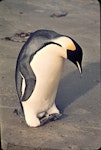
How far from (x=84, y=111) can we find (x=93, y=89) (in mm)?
304

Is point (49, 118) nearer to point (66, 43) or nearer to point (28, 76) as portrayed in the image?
point (28, 76)

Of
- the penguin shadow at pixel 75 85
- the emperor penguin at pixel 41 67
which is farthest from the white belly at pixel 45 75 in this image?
the penguin shadow at pixel 75 85

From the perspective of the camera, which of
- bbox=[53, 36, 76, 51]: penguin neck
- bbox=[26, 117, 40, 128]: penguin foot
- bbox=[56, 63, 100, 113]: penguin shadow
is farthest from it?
bbox=[56, 63, 100, 113]: penguin shadow

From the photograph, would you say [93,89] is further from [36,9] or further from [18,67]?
[36,9]

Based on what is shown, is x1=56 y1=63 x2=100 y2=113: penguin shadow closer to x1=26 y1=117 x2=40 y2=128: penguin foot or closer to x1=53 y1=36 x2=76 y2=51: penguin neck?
x1=26 y1=117 x2=40 y2=128: penguin foot

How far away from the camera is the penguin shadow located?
2.31 metres

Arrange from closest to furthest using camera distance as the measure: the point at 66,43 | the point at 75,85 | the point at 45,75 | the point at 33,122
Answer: the point at 66,43 < the point at 45,75 < the point at 33,122 < the point at 75,85

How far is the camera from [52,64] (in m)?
1.84

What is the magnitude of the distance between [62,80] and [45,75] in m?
0.66

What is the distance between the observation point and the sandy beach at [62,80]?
1.96 meters

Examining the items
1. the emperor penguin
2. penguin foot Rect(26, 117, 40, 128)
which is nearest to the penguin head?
the emperor penguin

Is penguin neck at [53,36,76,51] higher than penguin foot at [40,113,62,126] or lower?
higher

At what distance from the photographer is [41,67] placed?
1848mm

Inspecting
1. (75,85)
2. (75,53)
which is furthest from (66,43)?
(75,85)
